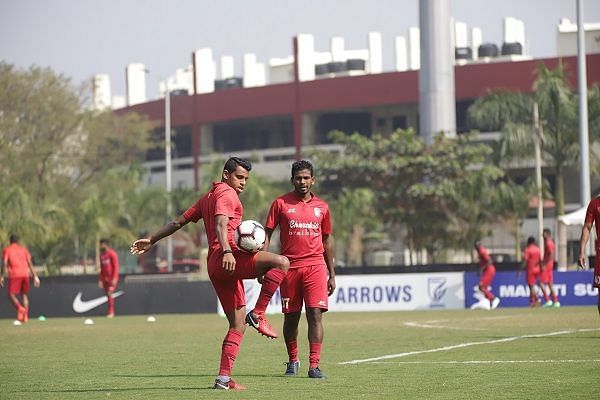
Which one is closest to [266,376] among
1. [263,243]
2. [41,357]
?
[263,243]

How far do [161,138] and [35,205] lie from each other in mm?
26944

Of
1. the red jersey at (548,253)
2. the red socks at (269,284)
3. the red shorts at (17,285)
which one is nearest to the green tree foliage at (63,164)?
the red shorts at (17,285)

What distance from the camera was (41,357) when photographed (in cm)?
1808

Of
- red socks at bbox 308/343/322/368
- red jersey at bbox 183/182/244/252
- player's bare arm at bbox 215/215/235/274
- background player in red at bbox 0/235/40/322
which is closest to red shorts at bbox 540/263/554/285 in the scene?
background player in red at bbox 0/235/40/322

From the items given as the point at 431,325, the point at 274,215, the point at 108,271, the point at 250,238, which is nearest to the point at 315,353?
the point at 274,215

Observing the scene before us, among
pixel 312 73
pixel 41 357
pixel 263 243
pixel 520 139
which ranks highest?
pixel 312 73

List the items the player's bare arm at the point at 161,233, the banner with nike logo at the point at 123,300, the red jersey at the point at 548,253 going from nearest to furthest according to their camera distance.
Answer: the player's bare arm at the point at 161,233, the red jersey at the point at 548,253, the banner with nike logo at the point at 123,300

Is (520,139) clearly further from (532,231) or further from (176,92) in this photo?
(176,92)

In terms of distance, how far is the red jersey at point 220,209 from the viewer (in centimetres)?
1205

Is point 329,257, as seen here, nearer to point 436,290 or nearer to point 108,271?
point 108,271

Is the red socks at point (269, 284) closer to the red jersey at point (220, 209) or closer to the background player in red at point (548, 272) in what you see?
the red jersey at point (220, 209)

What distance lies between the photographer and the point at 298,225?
545 inches

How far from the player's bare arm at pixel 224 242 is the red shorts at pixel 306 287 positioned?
206cm

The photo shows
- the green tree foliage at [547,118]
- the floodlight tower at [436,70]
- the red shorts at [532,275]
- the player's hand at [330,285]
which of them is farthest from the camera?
the floodlight tower at [436,70]
